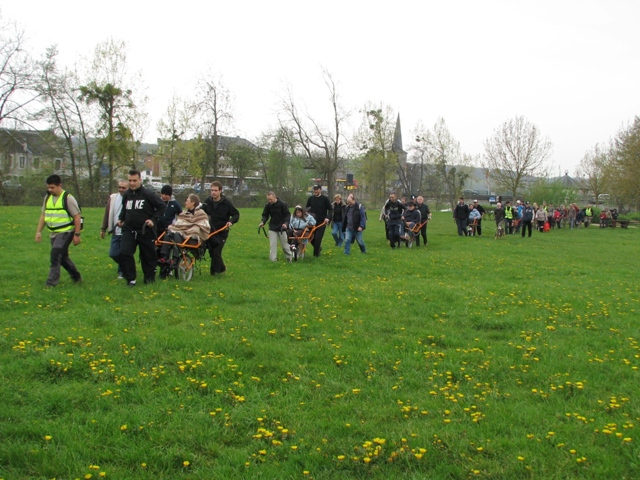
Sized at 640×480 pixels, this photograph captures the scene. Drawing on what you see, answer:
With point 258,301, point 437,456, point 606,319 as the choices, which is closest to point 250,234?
point 258,301

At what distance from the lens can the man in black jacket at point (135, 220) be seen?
10.6 metres

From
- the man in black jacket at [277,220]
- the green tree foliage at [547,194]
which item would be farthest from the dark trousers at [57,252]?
the green tree foliage at [547,194]

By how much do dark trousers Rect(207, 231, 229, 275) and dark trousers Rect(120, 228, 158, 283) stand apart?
162cm

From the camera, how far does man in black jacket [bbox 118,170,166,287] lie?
34.7 feet

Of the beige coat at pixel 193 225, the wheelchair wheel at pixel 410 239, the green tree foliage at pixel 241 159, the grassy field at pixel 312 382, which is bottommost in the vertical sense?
the grassy field at pixel 312 382

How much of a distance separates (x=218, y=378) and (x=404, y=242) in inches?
716

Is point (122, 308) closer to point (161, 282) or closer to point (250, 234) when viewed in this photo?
point (161, 282)

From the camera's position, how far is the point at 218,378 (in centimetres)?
576

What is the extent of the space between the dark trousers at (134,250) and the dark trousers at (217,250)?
1.62 metres

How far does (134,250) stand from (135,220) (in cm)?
54

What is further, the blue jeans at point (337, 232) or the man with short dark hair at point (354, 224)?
the blue jeans at point (337, 232)

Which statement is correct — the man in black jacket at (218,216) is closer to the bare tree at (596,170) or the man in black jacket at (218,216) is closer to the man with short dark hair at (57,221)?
the man with short dark hair at (57,221)

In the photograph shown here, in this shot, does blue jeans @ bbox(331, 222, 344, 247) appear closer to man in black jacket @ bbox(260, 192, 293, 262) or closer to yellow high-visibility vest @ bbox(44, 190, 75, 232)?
man in black jacket @ bbox(260, 192, 293, 262)

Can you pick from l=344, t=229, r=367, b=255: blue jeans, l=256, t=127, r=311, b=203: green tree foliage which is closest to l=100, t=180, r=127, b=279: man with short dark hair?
l=344, t=229, r=367, b=255: blue jeans
